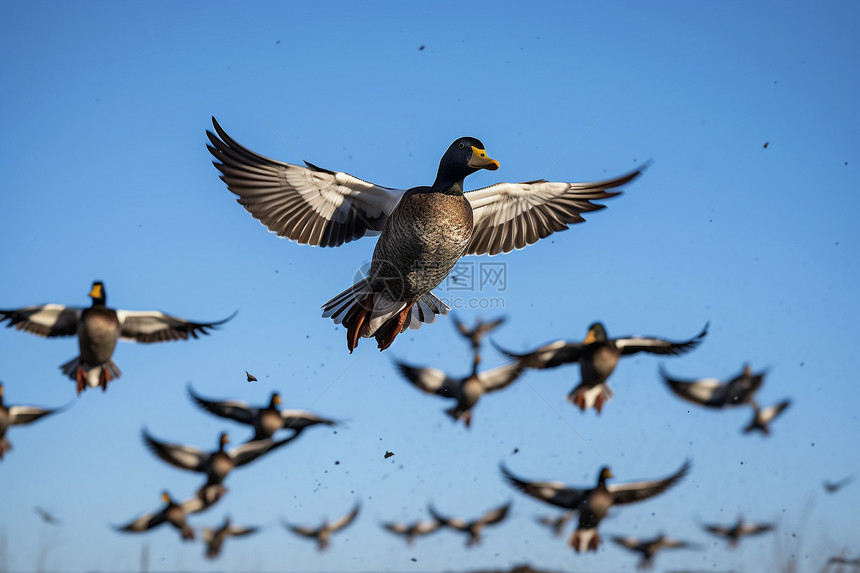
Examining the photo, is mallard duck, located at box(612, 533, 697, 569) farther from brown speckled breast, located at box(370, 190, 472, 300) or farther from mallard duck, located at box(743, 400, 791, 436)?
brown speckled breast, located at box(370, 190, 472, 300)

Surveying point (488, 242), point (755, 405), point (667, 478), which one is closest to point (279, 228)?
point (488, 242)

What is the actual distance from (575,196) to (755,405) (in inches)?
263

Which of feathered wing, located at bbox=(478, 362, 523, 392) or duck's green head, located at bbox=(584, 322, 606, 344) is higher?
duck's green head, located at bbox=(584, 322, 606, 344)

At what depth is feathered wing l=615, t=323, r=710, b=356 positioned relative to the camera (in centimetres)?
953

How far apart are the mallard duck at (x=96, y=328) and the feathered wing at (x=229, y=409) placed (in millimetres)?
2248

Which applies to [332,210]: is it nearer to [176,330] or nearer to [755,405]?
[176,330]

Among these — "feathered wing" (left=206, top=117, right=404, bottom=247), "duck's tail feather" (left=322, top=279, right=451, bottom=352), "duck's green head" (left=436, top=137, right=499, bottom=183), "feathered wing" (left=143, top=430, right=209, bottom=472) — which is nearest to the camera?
"duck's green head" (left=436, top=137, right=499, bottom=183)

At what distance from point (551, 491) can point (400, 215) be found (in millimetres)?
5690

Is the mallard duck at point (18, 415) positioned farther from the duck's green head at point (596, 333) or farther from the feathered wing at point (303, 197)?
the duck's green head at point (596, 333)

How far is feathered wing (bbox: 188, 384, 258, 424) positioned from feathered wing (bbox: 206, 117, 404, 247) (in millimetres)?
4926

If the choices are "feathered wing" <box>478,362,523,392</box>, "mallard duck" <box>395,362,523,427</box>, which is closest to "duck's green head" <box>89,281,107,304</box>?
"mallard duck" <box>395,362,523,427</box>

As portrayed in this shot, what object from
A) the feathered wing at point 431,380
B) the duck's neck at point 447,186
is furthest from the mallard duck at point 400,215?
the feathered wing at point 431,380

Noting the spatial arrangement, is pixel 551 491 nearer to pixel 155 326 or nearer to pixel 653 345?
pixel 653 345

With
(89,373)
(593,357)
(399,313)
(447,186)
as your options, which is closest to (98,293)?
(89,373)
